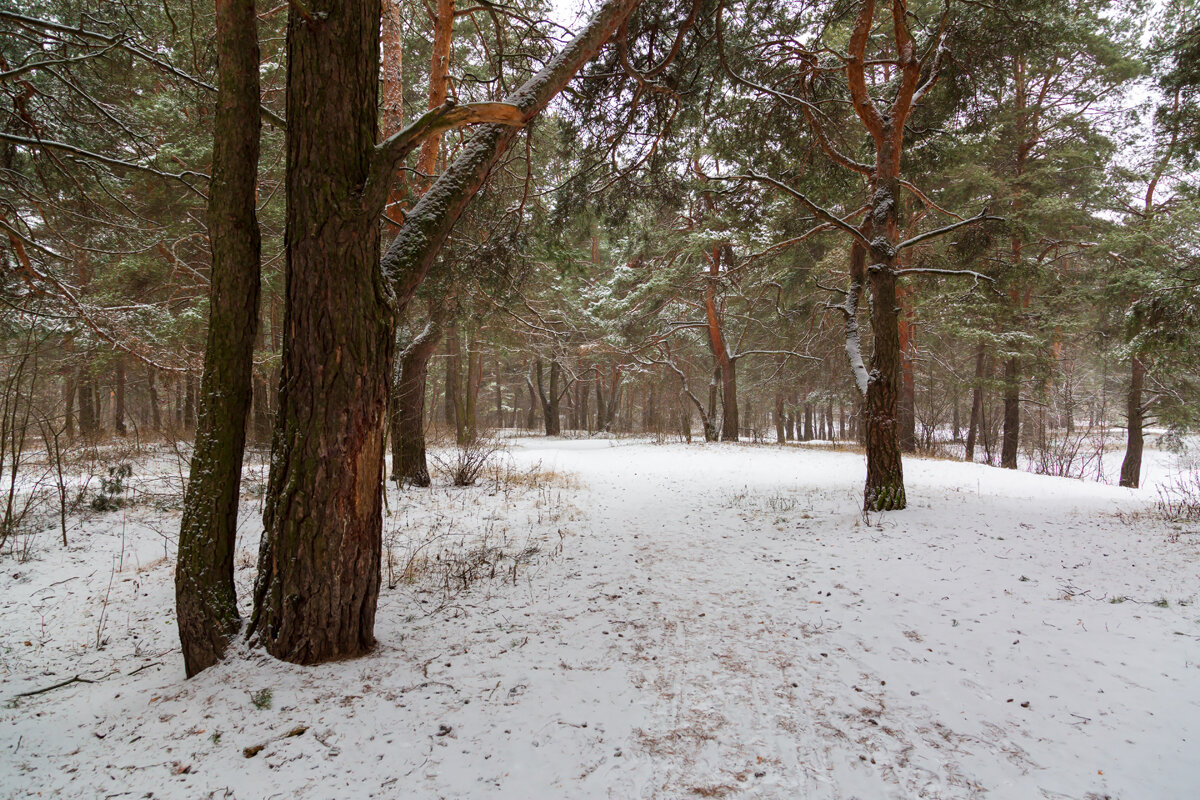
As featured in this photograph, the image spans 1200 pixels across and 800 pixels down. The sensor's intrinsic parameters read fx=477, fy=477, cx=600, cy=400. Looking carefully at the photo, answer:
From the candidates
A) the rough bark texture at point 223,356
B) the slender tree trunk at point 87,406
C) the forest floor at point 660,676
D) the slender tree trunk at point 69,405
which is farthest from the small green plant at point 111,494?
the slender tree trunk at point 87,406

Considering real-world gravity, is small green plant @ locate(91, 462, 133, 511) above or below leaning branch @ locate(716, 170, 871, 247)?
below

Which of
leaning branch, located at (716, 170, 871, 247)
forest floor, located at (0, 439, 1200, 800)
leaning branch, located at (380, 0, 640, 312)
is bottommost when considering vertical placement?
forest floor, located at (0, 439, 1200, 800)

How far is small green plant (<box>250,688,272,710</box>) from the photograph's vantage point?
2275mm

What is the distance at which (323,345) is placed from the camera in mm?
2510

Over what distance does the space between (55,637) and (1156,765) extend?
19.8 ft

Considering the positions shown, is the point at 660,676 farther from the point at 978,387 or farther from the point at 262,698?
the point at 978,387

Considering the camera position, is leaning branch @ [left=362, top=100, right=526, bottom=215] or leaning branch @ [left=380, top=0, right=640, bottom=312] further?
leaning branch @ [left=380, top=0, right=640, bottom=312]

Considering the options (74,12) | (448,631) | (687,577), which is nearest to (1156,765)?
(687,577)

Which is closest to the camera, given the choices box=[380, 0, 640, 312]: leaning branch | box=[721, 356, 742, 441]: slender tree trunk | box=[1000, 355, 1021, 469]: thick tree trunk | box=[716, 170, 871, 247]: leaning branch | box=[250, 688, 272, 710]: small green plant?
box=[250, 688, 272, 710]: small green plant

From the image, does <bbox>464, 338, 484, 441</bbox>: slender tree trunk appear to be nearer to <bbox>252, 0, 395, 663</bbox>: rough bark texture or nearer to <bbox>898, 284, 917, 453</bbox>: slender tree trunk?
<bbox>252, 0, 395, 663</bbox>: rough bark texture

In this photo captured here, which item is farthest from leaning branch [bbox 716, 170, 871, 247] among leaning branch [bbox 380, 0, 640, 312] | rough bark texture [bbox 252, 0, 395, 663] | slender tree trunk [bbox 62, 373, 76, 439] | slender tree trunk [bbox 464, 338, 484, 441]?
slender tree trunk [bbox 62, 373, 76, 439]

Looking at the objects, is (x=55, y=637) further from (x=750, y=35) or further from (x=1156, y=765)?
(x=750, y=35)

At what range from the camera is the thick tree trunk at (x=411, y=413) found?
763cm

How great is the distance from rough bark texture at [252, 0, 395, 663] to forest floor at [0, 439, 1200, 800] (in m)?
0.45
